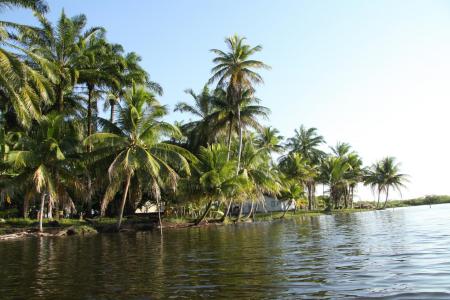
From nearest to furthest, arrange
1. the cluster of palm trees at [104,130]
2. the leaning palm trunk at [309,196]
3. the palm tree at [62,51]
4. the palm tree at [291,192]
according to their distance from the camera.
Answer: the cluster of palm trees at [104,130] → the palm tree at [62,51] → the palm tree at [291,192] → the leaning palm trunk at [309,196]

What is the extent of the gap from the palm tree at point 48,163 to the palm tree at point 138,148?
6.94 feet

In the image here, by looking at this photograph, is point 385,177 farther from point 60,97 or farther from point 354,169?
point 60,97

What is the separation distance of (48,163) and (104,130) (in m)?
4.45

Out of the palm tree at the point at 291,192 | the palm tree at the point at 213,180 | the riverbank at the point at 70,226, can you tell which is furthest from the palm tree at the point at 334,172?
the palm tree at the point at 213,180

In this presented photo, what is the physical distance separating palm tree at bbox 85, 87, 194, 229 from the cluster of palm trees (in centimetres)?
7

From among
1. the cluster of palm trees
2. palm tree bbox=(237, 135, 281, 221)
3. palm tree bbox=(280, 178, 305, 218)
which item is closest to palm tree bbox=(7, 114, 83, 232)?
the cluster of palm trees

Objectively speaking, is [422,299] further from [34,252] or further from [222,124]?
[222,124]

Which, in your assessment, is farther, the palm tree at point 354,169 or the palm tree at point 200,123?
the palm tree at point 354,169

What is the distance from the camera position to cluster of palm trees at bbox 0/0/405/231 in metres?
26.7

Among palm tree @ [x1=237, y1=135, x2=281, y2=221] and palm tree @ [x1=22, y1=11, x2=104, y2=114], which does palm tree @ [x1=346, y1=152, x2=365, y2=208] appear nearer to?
palm tree @ [x1=237, y1=135, x2=281, y2=221]

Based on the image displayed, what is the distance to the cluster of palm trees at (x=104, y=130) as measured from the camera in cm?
2666

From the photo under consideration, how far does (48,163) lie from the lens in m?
28.9

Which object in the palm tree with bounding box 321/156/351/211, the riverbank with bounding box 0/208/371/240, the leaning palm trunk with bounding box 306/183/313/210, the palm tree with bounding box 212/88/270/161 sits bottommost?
the riverbank with bounding box 0/208/371/240

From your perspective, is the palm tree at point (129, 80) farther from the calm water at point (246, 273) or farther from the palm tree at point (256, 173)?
the calm water at point (246, 273)
